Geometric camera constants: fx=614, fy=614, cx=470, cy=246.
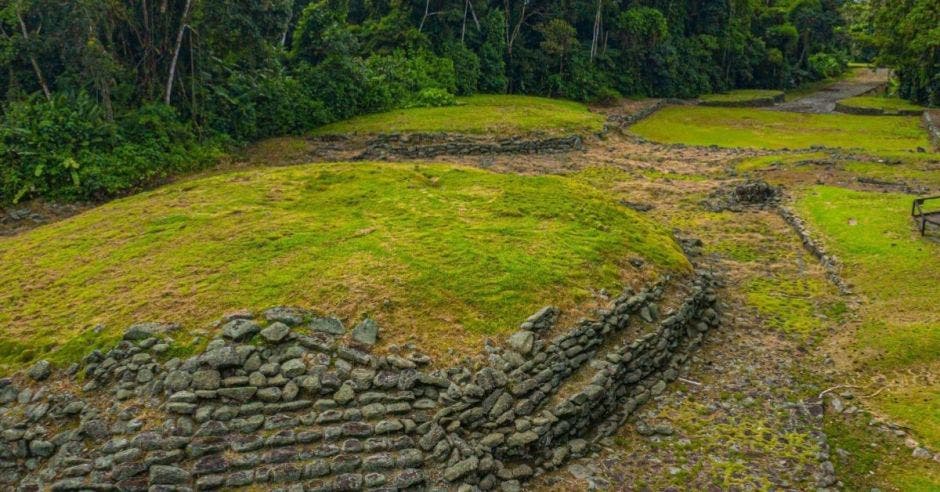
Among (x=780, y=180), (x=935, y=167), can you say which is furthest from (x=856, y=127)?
(x=780, y=180)

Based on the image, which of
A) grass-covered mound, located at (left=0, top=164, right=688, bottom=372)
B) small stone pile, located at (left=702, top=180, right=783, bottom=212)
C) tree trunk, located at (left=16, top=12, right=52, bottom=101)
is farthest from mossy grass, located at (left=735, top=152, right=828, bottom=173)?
tree trunk, located at (left=16, top=12, right=52, bottom=101)

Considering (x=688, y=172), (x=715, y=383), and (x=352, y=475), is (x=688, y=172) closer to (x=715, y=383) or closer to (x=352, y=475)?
(x=715, y=383)

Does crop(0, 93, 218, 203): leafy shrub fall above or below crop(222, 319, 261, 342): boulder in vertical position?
above

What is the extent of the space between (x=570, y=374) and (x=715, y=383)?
3.29m

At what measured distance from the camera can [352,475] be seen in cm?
858

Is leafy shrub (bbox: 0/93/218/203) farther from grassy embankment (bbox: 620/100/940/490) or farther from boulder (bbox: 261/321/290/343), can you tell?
grassy embankment (bbox: 620/100/940/490)

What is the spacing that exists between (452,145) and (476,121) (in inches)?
162

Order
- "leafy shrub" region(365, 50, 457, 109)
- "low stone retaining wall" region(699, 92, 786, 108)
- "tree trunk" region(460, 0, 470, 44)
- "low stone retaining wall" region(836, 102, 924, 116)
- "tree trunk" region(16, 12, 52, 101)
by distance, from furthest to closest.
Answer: "low stone retaining wall" region(699, 92, 786, 108)
"low stone retaining wall" region(836, 102, 924, 116)
"tree trunk" region(460, 0, 470, 44)
"leafy shrub" region(365, 50, 457, 109)
"tree trunk" region(16, 12, 52, 101)

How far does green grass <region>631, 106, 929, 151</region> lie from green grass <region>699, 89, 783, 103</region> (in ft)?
13.2

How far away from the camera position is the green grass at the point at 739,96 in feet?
168

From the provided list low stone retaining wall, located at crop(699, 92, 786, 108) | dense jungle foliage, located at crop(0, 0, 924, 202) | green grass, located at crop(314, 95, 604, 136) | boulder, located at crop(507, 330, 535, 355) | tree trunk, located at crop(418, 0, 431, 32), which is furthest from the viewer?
low stone retaining wall, located at crop(699, 92, 786, 108)

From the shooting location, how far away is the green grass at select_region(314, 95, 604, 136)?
3133 centimetres

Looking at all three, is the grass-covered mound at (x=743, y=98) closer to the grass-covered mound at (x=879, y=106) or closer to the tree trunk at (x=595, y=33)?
the grass-covered mound at (x=879, y=106)

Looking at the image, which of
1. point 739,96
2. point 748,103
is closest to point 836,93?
point 739,96
